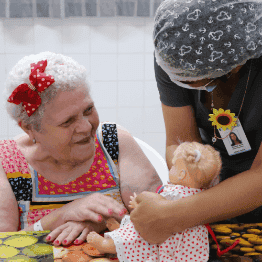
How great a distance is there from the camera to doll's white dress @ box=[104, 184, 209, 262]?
3.25 ft

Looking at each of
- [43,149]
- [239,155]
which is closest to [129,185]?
[43,149]

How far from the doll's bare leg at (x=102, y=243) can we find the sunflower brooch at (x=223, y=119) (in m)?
0.54

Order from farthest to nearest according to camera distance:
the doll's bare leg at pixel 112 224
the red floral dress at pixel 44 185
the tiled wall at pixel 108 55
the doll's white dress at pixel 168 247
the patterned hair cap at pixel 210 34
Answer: the tiled wall at pixel 108 55, the red floral dress at pixel 44 185, the doll's bare leg at pixel 112 224, the doll's white dress at pixel 168 247, the patterned hair cap at pixel 210 34

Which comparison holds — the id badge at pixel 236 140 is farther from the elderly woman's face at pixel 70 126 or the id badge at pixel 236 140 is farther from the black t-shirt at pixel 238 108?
the elderly woman's face at pixel 70 126

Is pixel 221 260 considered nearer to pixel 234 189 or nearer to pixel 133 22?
pixel 234 189

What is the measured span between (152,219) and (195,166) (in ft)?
0.72

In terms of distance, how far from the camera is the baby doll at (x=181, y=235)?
0.99 metres

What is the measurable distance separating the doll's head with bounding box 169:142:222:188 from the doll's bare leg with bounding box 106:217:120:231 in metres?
0.31

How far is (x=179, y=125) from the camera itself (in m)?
1.29

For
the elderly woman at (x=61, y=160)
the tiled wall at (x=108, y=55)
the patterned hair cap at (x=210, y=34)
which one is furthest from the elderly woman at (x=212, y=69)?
the tiled wall at (x=108, y=55)

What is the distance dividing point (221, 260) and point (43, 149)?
855 millimetres

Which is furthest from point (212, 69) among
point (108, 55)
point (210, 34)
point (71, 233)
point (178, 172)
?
point (108, 55)

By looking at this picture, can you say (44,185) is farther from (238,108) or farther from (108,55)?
(108,55)

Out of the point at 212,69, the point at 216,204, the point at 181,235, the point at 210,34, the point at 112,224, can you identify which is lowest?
the point at 112,224
